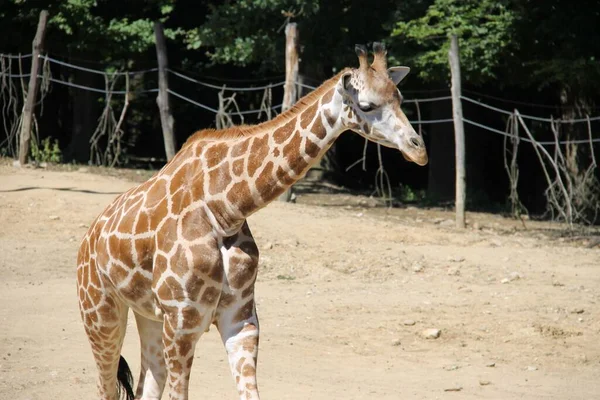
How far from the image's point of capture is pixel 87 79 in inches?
890

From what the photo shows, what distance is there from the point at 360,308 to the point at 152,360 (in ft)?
14.5

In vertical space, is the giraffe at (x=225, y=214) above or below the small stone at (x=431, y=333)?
above

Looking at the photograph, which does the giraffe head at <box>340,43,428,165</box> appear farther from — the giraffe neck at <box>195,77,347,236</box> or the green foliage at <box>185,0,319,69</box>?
the green foliage at <box>185,0,319,69</box>

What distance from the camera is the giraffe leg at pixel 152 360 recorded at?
5738 millimetres

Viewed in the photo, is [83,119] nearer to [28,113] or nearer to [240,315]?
[28,113]

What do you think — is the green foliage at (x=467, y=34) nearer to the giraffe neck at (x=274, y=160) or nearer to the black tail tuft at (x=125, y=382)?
the black tail tuft at (x=125, y=382)

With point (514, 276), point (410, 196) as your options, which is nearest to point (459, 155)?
point (514, 276)

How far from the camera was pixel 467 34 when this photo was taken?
17.0 m

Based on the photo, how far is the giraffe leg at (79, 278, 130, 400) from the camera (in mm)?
5672

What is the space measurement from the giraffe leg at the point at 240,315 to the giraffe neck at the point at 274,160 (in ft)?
0.50

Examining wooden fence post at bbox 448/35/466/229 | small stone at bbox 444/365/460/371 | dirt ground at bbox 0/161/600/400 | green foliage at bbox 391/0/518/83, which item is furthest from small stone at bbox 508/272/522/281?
green foliage at bbox 391/0/518/83

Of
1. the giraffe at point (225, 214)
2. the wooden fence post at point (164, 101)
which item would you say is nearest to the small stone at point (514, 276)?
the giraffe at point (225, 214)

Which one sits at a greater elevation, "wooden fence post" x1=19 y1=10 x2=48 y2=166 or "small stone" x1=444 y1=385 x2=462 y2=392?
"wooden fence post" x1=19 y1=10 x2=48 y2=166

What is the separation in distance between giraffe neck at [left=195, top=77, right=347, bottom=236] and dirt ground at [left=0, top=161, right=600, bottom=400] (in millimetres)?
2438
